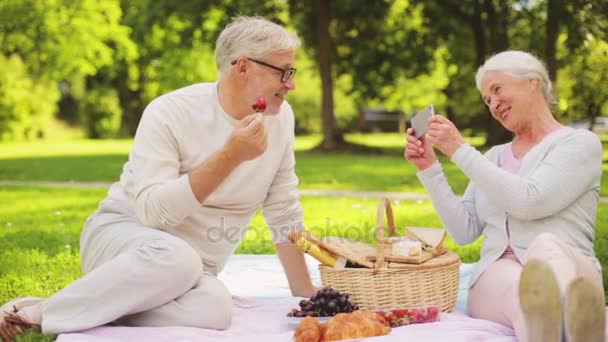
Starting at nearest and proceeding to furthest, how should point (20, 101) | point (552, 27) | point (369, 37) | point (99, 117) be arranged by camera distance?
point (552, 27)
point (369, 37)
point (20, 101)
point (99, 117)

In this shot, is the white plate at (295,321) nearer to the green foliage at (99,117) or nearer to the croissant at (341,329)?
the croissant at (341,329)

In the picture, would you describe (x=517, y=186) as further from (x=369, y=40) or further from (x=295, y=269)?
(x=369, y=40)

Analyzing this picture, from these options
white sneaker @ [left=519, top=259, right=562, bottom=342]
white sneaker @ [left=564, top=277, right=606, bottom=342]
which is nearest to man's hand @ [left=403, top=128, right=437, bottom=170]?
white sneaker @ [left=519, top=259, right=562, bottom=342]

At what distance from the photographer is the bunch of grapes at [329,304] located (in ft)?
12.1

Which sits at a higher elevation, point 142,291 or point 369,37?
point 142,291

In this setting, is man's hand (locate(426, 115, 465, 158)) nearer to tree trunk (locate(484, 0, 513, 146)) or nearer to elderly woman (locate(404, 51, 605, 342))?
elderly woman (locate(404, 51, 605, 342))

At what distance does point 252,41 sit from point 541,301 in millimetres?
1797

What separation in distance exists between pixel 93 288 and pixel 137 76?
3682 centimetres

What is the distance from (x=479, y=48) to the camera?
2075 centimetres

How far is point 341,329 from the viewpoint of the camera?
3307 mm

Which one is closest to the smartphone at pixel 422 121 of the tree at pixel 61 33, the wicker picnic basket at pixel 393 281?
the wicker picnic basket at pixel 393 281

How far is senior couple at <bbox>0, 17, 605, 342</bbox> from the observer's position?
3391mm

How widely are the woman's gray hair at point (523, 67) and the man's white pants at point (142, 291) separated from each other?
1.67 meters

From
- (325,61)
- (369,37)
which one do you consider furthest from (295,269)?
(369,37)
